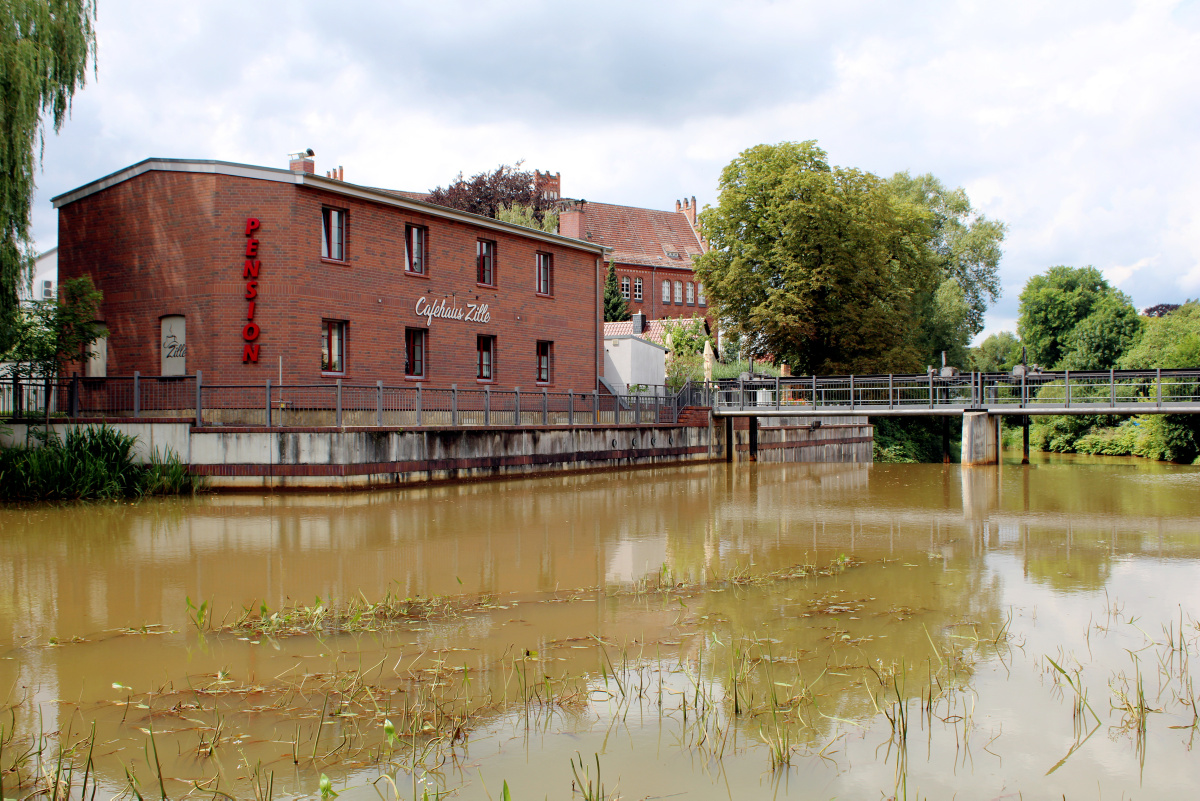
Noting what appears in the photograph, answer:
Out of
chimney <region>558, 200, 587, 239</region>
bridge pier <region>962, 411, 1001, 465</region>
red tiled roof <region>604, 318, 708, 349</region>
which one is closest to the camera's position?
bridge pier <region>962, 411, 1001, 465</region>

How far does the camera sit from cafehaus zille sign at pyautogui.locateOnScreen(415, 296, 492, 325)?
24828 millimetres

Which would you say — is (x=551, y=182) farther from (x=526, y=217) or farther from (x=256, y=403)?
(x=256, y=403)

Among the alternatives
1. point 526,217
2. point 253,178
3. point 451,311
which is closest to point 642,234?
point 526,217

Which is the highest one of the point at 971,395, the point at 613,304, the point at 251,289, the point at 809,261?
the point at 809,261

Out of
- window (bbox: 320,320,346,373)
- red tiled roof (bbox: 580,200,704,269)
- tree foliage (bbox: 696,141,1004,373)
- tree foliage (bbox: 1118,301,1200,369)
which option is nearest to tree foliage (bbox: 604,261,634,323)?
tree foliage (bbox: 696,141,1004,373)

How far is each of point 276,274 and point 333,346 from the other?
7.60ft

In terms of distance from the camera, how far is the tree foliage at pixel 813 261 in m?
39.1

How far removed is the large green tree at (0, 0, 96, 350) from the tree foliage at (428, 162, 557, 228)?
29.7m

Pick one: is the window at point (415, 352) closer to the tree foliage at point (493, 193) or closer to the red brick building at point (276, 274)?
the red brick building at point (276, 274)

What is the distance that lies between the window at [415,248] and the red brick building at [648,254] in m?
38.7

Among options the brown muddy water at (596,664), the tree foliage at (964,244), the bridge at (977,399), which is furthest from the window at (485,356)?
the tree foliage at (964,244)

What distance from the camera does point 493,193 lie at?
157ft

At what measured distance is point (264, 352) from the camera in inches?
837

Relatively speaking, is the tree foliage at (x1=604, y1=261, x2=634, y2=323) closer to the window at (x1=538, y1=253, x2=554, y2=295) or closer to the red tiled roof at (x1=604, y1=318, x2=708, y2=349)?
the red tiled roof at (x1=604, y1=318, x2=708, y2=349)
